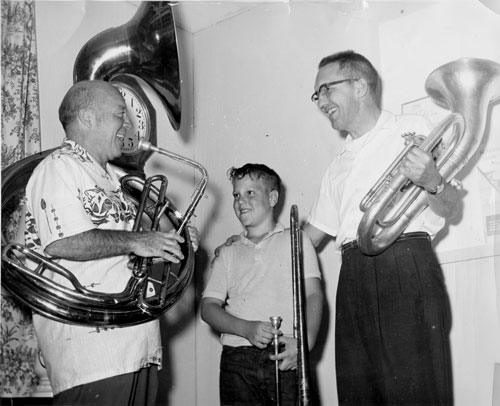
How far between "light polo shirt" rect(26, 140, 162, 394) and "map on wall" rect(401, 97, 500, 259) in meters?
0.93

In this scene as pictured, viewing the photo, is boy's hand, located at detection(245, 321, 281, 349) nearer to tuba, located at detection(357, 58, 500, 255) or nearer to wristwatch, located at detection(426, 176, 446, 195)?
tuba, located at detection(357, 58, 500, 255)

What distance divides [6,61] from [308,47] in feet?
3.35

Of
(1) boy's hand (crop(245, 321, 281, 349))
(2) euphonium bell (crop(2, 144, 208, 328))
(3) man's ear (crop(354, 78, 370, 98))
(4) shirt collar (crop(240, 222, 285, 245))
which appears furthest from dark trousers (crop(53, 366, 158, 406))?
(3) man's ear (crop(354, 78, 370, 98))

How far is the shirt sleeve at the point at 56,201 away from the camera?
144cm

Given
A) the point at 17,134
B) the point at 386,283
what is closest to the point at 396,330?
the point at 386,283

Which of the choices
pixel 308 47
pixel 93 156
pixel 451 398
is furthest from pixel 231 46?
pixel 451 398

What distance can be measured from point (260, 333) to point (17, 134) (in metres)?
0.88

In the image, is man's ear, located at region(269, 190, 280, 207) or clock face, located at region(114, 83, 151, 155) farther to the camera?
clock face, located at region(114, 83, 151, 155)

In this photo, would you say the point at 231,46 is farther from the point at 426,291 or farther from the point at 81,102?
the point at 426,291

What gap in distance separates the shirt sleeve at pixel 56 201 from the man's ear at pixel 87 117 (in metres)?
0.16

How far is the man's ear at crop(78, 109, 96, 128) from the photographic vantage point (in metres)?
1.62

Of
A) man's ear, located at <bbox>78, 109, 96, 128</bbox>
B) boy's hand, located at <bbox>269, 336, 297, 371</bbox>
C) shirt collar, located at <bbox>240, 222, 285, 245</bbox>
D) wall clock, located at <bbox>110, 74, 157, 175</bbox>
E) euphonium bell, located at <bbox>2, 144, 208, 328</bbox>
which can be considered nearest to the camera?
euphonium bell, located at <bbox>2, 144, 208, 328</bbox>

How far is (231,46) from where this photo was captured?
2.55m

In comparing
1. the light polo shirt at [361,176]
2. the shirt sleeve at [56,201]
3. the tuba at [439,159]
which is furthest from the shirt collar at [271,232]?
the shirt sleeve at [56,201]
